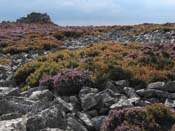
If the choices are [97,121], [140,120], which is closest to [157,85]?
[97,121]

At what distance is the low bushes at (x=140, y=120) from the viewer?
13461mm

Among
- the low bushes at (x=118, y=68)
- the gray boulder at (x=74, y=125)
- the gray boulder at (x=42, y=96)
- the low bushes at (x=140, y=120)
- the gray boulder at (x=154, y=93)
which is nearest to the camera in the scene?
the low bushes at (x=140, y=120)

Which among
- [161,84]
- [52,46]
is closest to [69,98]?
[161,84]

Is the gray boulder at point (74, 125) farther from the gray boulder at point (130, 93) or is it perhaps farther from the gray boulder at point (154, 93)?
Result: the gray boulder at point (154, 93)

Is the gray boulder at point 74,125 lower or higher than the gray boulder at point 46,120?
lower

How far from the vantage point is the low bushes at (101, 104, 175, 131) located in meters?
13.5

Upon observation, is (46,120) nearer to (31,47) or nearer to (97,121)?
(97,121)

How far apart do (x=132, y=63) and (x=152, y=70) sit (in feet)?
5.80

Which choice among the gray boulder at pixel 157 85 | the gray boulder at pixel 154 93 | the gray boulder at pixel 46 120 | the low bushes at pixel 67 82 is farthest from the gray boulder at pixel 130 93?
the gray boulder at pixel 46 120

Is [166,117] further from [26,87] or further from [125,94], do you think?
[26,87]

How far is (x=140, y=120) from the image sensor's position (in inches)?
540

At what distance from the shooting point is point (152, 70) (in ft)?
71.5

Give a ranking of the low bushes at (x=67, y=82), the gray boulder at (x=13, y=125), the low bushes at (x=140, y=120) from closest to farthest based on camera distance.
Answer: the gray boulder at (x=13, y=125), the low bushes at (x=140, y=120), the low bushes at (x=67, y=82)

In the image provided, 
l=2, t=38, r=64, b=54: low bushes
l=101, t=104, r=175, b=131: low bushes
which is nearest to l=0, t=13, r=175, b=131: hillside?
l=101, t=104, r=175, b=131: low bushes
